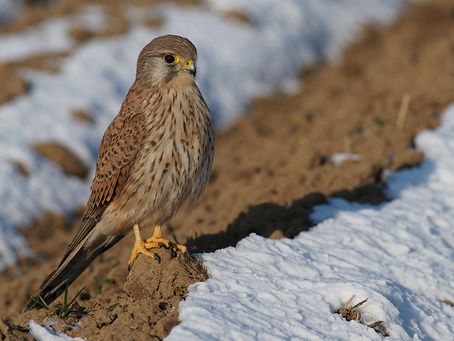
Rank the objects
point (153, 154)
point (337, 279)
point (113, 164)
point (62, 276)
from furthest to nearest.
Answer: point (62, 276) < point (113, 164) < point (337, 279) < point (153, 154)

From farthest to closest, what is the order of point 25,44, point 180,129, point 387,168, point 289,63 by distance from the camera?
1. point 289,63
2. point 25,44
3. point 387,168
4. point 180,129

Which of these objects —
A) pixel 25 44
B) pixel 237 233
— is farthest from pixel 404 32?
pixel 237 233

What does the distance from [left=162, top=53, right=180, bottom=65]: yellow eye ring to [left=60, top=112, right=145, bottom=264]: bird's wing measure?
0.50 m

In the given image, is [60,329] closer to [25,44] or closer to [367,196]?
[367,196]

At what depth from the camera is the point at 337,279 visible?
6340 millimetres

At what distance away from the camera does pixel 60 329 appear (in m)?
5.46

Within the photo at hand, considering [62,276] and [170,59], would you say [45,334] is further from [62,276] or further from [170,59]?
[170,59]

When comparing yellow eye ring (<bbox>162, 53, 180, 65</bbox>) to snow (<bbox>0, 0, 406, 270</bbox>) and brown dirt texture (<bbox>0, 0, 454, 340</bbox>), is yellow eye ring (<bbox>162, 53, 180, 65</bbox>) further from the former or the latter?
snow (<bbox>0, 0, 406, 270</bbox>)

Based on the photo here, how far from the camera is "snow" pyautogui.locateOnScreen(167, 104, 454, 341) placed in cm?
548

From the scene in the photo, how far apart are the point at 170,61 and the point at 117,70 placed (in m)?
8.27

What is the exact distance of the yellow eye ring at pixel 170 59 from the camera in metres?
6.39

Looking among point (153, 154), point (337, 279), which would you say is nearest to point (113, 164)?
point (153, 154)

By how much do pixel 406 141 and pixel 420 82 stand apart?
3.43 m

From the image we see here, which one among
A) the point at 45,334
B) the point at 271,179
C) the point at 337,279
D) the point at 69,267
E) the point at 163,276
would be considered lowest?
the point at 45,334
